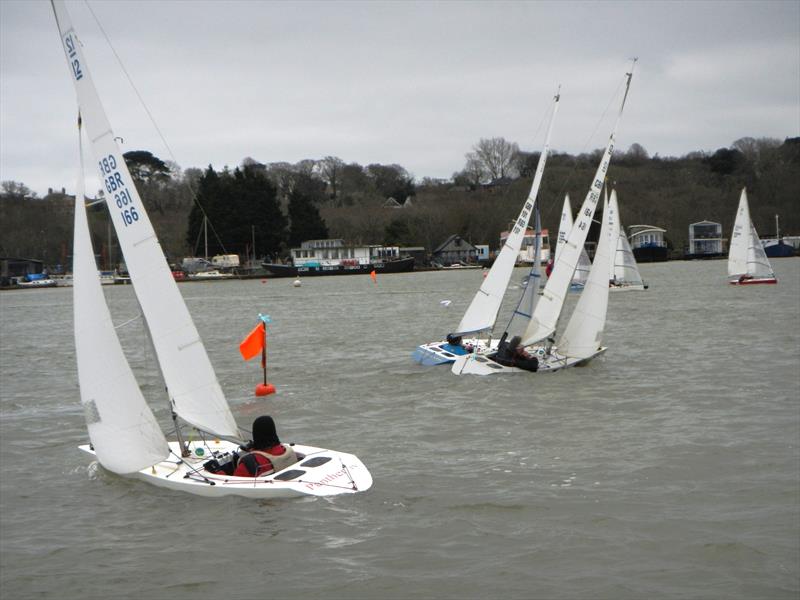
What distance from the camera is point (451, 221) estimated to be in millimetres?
117500

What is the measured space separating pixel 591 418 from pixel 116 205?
29.4 feet

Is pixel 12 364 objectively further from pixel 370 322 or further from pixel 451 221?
pixel 451 221

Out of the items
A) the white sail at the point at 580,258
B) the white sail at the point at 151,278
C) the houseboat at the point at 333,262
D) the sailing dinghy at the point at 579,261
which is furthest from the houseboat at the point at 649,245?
the white sail at the point at 151,278

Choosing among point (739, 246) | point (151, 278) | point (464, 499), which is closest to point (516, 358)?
point (464, 499)

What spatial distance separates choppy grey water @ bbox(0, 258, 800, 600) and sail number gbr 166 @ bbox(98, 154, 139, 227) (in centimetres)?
351

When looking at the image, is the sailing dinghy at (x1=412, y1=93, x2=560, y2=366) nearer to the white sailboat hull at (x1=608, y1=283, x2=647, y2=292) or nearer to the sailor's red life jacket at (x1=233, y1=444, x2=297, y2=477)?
the sailor's red life jacket at (x1=233, y1=444, x2=297, y2=477)

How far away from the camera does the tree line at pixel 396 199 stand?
92.1 meters

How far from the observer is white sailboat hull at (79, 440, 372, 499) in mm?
10305

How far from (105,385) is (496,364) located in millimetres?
10293

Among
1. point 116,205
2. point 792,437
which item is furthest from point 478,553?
point 792,437

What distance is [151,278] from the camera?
33.3 feet

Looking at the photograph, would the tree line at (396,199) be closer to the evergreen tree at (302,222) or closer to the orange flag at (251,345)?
the evergreen tree at (302,222)

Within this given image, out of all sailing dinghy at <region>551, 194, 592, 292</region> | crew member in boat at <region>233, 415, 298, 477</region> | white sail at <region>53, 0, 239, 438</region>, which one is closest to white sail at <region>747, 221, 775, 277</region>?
sailing dinghy at <region>551, 194, 592, 292</region>

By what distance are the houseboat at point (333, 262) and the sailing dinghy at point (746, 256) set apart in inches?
1874
